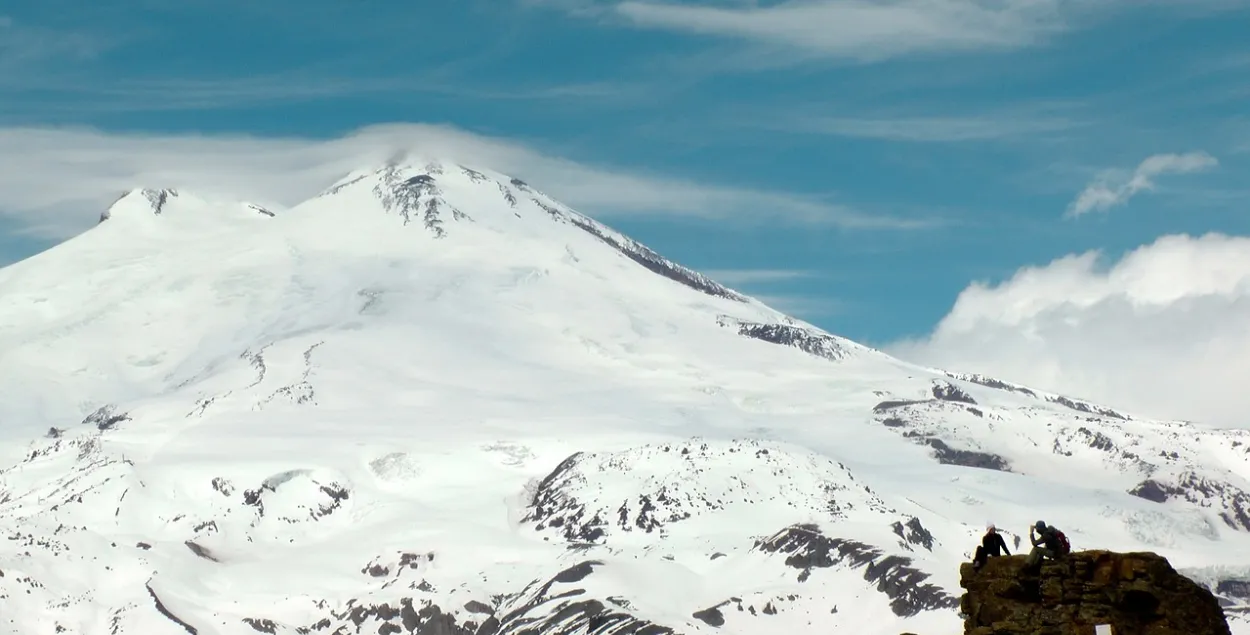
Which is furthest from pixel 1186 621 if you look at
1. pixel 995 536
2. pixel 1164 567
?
pixel 995 536

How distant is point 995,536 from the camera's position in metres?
36.5

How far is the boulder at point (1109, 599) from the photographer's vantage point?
109 ft

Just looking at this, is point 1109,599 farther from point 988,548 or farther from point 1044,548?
point 988,548

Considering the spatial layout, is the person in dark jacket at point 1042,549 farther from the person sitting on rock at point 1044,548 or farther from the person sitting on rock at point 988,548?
the person sitting on rock at point 988,548

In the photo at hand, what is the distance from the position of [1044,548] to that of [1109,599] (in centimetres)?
161

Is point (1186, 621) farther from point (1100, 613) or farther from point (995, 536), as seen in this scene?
point (995, 536)

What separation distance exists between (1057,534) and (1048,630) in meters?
1.52

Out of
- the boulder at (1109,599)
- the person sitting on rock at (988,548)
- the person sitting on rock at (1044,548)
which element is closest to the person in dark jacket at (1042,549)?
the person sitting on rock at (1044,548)

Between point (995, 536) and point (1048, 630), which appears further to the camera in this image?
point (995, 536)

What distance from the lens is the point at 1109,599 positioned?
33500 mm

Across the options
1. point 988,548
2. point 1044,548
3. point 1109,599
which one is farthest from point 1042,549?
point 988,548

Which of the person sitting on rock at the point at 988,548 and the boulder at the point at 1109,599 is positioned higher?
the person sitting on rock at the point at 988,548

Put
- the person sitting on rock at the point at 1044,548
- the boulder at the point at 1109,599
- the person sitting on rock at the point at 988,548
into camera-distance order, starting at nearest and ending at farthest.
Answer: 1. the boulder at the point at 1109,599
2. the person sitting on rock at the point at 1044,548
3. the person sitting on rock at the point at 988,548

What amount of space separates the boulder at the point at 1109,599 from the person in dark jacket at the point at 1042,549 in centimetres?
13
